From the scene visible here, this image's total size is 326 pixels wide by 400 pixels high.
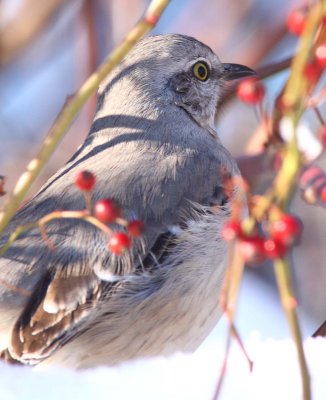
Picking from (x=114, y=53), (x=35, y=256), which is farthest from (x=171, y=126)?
(x=114, y=53)

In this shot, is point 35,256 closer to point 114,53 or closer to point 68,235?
point 68,235

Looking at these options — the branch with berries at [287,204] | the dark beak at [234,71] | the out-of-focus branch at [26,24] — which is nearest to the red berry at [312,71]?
the branch with berries at [287,204]

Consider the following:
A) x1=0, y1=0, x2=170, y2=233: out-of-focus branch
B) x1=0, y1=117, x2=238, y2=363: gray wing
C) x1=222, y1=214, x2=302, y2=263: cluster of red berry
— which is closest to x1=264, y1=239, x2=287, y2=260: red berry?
x1=222, y1=214, x2=302, y2=263: cluster of red berry

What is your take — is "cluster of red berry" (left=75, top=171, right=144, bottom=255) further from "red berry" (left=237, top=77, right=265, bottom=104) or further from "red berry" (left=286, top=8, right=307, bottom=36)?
"red berry" (left=286, top=8, right=307, bottom=36)

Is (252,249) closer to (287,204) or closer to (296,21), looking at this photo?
(287,204)

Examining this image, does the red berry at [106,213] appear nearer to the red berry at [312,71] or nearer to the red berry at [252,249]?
the red berry at [252,249]
